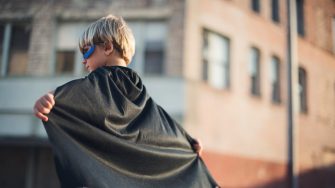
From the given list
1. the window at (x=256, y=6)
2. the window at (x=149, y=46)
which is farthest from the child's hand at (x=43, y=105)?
the window at (x=256, y=6)

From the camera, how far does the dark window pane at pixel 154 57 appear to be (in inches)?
327

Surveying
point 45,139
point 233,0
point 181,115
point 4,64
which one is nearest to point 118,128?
point 181,115

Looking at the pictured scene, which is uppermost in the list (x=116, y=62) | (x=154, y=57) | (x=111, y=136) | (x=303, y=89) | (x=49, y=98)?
(x=154, y=57)

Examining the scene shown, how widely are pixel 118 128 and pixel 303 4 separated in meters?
8.18

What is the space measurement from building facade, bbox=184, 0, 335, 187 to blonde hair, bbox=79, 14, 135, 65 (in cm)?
627

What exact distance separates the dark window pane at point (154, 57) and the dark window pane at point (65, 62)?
1.37 metres

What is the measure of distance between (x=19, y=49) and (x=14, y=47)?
105 mm

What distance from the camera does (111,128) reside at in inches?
55.1

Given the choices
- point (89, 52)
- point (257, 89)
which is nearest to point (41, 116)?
point (89, 52)

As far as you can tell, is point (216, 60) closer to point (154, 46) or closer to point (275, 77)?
point (154, 46)

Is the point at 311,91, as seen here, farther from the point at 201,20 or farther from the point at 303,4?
the point at 201,20

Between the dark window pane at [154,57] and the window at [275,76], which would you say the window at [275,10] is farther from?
the dark window pane at [154,57]

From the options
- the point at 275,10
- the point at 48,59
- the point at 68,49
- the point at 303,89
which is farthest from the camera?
the point at 275,10

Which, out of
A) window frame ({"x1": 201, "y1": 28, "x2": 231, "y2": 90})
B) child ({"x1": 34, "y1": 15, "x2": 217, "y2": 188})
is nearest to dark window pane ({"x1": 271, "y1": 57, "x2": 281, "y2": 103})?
window frame ({"x1": 201, "y1": 28, "x2": 231, "y2": 90})
